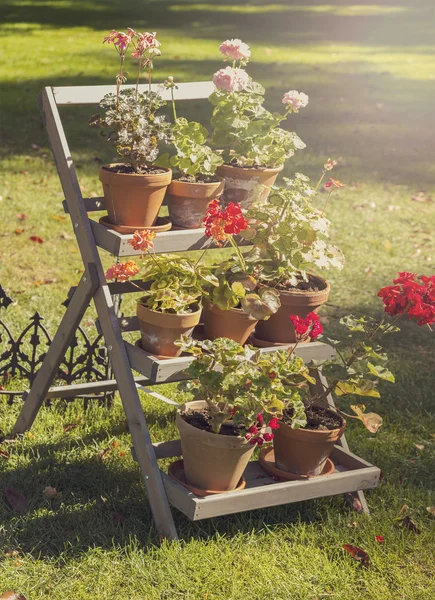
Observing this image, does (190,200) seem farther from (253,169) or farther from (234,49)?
(234,49)

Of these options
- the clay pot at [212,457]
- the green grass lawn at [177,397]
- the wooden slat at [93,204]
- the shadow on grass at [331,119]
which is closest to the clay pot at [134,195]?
the wooden slat at [93,204]

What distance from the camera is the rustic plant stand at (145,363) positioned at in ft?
9.83

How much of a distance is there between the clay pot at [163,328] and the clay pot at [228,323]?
9 cm

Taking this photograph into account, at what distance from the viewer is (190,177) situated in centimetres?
329

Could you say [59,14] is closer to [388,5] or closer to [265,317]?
[388,5]

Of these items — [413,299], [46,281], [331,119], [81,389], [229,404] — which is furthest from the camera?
[331,119]

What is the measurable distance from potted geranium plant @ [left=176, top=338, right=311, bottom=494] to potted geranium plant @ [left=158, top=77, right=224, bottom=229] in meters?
0.53

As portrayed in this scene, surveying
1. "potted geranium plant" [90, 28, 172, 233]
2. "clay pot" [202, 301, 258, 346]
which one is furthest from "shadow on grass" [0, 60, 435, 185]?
"clay pot" [202, 301, 258, 346]

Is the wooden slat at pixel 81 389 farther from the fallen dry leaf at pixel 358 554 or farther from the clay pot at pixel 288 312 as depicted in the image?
the fallen dry leaf at pixel 358 554

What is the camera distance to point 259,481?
323 cm

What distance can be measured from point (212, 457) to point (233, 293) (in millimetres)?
574

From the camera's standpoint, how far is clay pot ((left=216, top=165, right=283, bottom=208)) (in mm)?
3320

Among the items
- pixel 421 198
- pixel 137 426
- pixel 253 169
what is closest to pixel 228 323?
pixel 137 426

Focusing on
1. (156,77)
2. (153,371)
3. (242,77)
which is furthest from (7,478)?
(156,77)
